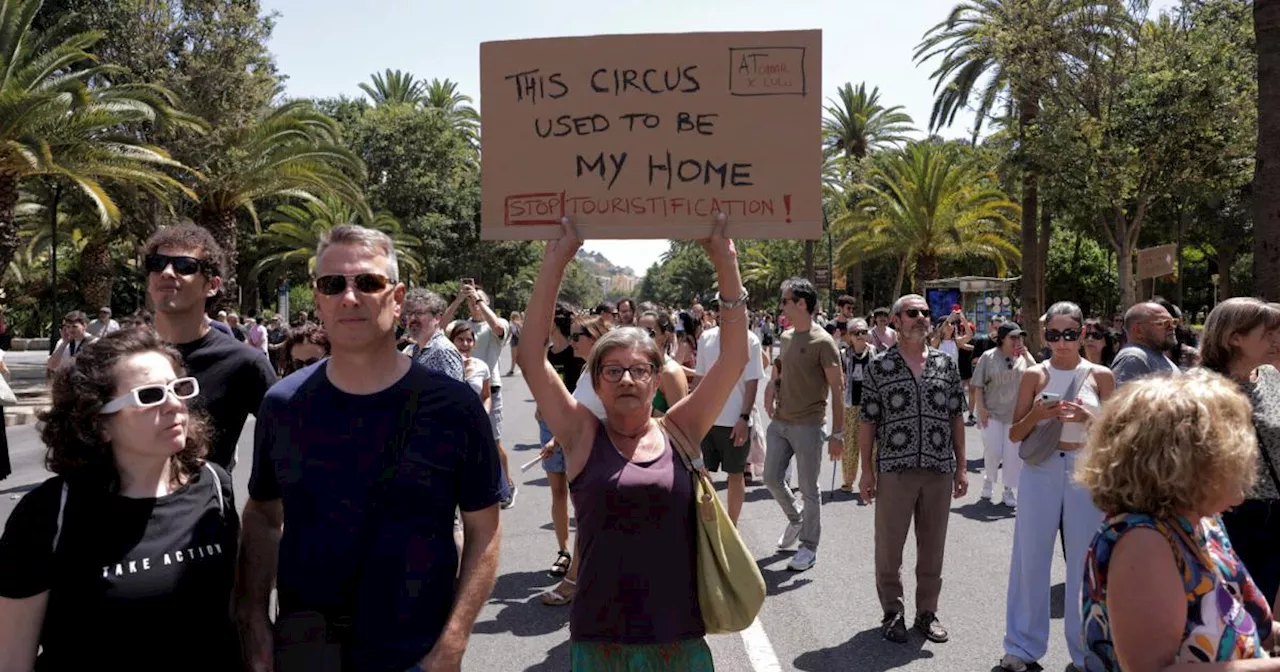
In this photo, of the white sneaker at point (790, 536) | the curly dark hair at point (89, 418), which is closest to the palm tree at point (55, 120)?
the white sneaker at point (790, 536)

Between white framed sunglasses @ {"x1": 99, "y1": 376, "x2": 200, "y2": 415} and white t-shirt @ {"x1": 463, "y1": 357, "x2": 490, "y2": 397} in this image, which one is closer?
white framed sunglasses @ {"x1": 99, "y1": 376, "x2": 200, "y2": 415}

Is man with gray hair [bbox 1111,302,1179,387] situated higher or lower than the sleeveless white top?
higher

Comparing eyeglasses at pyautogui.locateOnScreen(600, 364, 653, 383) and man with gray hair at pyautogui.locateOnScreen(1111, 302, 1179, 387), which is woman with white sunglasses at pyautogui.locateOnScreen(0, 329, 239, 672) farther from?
man with gray hair at pyautogui.locateOnScreen(1111, 302, 1179, 387)

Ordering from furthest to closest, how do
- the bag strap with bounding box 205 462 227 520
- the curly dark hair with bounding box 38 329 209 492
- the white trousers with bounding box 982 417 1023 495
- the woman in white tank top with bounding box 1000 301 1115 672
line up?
the white trousers with bounding box 982 417 1023 495
the woman in white tank top with bounding box 1000 301 1115 672
the bag strap with bounding box 205 462 227 520
the curly dark hair with bounding box 38 329 209 492

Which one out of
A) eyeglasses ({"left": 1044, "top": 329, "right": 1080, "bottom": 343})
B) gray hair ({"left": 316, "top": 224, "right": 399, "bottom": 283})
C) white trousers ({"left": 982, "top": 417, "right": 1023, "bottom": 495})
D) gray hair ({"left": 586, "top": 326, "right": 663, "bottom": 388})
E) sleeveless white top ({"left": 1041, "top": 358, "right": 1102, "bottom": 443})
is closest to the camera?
gray hair ({"left": 316, "top": 224, "right": 399, "bottom": 283})

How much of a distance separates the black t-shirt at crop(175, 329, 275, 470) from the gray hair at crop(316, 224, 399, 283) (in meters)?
0.87

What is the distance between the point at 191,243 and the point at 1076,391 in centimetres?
423

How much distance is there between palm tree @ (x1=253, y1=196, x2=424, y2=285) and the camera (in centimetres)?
3803

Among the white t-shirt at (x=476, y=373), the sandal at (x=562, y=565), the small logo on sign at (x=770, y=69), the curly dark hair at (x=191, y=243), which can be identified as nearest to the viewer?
the small logo on sign at (x=770, y=69)

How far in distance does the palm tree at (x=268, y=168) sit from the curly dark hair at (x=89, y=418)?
76.8 ft

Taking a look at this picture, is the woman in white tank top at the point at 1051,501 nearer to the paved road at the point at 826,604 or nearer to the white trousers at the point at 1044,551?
the white trousers at the point at 1044,551

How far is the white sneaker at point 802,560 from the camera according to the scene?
7121 millimetres

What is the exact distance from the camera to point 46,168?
17625 mm

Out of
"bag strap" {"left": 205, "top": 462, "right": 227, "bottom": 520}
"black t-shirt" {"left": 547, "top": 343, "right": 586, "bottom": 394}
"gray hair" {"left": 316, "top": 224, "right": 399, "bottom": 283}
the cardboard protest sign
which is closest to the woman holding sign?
the cardboard protest sign
